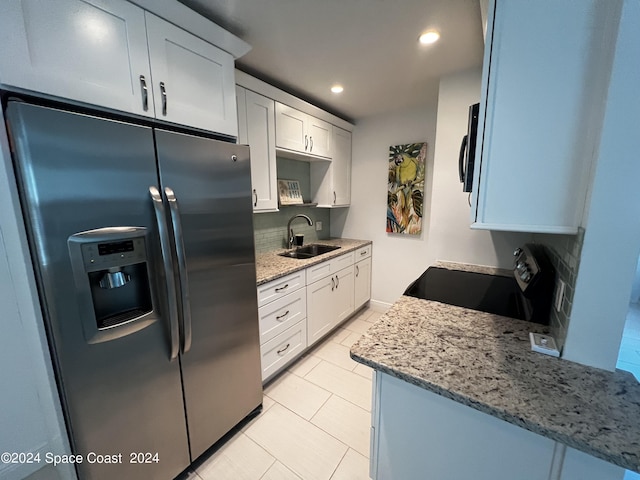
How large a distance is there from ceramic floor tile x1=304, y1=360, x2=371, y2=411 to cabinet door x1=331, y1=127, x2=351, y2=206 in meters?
1.79

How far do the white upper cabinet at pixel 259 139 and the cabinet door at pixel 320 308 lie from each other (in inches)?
33.5

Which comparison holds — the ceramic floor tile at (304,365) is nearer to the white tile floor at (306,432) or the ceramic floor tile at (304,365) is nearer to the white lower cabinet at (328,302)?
the white tile floor at (306,432)

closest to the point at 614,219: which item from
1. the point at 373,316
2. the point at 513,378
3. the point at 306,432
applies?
the point at 513,378

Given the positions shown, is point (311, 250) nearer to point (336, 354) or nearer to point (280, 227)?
point (280, 227)

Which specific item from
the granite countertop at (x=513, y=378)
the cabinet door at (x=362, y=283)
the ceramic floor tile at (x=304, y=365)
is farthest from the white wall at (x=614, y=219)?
the cabinet door at (x=362, y=283)

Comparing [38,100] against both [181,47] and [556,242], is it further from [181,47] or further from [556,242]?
[556,242]

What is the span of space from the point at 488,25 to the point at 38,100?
1626 mm

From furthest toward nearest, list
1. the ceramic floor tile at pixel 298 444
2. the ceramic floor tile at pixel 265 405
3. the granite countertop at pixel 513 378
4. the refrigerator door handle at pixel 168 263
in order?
1. the ceramic floor tile at pixel 265 405
2. the ceramic floor tile at pixel 298 444
3. the refrigerator door handle at pixel 168 263
4. the granite countertop at pixel 513 378

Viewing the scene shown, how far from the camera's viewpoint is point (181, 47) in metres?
1.25

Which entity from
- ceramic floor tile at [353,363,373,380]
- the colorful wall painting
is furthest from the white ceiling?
ceramic floor tile at [353,363,373,380]

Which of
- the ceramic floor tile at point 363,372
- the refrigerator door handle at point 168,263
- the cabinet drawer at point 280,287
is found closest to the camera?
the refrigerator door handle at point 168,263

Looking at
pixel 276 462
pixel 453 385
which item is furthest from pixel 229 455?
pixel 453 385

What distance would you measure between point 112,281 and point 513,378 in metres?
1.43

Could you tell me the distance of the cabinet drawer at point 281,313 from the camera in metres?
1.80
